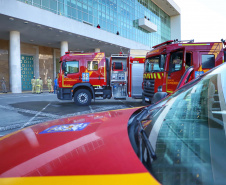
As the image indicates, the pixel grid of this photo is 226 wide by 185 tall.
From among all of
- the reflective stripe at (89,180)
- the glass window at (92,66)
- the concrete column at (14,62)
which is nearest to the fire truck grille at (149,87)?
the glass window at (92,66)

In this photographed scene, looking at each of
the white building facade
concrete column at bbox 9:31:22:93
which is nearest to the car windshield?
the white building facade

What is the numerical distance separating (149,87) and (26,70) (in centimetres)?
2115

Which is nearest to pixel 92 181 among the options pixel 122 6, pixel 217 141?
pixel 217 141

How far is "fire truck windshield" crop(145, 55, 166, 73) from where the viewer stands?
7468mm

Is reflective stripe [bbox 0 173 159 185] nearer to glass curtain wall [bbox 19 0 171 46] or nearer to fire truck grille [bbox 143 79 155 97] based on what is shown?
fire truck grille [bbox 143 79 155 97]

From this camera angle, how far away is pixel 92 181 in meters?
0.84

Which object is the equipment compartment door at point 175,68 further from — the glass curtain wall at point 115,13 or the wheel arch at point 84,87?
the glass curtain wall at point 115,13

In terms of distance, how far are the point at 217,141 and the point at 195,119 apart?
0.40 metres

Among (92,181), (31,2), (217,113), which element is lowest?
(92,181)

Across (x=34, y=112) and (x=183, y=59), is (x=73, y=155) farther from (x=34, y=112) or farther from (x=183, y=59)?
(x=34, y=112)

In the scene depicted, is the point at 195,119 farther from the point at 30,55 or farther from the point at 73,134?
the point at 30,55

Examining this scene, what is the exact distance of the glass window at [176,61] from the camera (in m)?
6.96

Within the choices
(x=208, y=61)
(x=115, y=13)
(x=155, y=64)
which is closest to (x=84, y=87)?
(x=155, y=64)

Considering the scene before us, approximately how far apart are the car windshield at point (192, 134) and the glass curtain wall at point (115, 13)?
19098 mm
